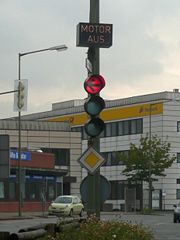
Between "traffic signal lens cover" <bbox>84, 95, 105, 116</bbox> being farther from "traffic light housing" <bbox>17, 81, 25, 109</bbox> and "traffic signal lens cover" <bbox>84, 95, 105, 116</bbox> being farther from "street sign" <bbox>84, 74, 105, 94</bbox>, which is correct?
"traffic light housing" <bbox>17, 81, 25, 109</bbox>

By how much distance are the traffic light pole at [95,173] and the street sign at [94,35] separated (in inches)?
7.4

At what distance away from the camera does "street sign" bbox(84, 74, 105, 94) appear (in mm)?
13562

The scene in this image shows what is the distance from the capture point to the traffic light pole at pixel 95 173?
45.4 ft

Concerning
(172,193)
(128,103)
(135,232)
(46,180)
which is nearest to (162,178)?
(172,193)

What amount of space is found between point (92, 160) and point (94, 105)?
47.9 inches

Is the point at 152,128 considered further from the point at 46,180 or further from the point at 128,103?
the point at 46,180

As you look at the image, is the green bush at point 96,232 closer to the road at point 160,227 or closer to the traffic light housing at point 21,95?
the road at point 160,227

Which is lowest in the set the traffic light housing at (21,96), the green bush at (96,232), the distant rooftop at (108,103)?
the green bush at (96,232)

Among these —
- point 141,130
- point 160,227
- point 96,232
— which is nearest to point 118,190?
point 141,130

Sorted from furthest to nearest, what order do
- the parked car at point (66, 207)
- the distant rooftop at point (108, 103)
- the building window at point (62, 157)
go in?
the distant rooftop at point (108, 103)
the building window at point (62, 157)
the parked car at point (66, 207)

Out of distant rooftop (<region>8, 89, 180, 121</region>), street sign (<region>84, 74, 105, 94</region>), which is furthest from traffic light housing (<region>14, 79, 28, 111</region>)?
distant rooftop (<region>8, 89, 180, 121</region>)

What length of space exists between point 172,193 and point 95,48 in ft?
235

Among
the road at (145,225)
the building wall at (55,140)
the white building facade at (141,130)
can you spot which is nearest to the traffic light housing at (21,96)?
the road at (145,225)

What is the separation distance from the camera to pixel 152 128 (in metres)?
86.1
